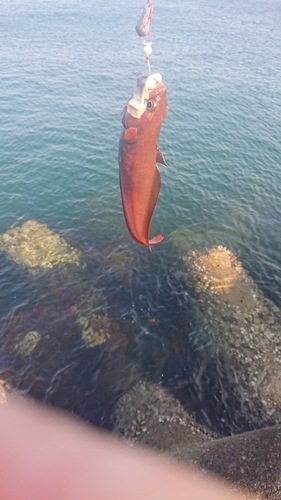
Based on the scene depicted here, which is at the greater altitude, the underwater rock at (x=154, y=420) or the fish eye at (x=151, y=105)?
the fish eye at (x=151, y=105)

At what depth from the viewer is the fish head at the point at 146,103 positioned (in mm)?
4117

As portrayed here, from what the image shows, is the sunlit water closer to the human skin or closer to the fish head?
the human skin

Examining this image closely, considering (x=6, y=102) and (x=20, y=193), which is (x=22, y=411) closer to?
(x=20, y=193)

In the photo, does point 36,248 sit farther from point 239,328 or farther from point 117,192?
point 239,328

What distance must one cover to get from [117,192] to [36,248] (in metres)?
7.02

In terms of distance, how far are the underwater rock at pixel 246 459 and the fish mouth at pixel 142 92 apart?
812 centimetres

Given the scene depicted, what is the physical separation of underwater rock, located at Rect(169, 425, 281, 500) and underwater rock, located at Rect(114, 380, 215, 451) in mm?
727

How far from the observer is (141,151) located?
459cm

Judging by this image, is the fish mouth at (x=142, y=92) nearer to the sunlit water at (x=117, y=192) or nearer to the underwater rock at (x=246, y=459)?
the underwater rock at (x=246, y=459)

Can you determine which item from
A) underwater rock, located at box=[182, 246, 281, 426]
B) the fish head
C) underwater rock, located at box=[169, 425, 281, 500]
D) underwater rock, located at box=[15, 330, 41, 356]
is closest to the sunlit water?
underwater rock, located at box=[15, 330, 41, 356]

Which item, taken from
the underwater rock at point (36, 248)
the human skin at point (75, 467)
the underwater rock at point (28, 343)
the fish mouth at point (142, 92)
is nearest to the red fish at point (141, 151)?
the fish mouth at point (142, 92)

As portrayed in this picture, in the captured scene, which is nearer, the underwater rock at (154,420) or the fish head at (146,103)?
the fish head at (146,103)

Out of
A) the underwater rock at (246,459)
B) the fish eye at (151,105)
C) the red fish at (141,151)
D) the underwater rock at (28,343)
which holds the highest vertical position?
the fish eye at (151,105)

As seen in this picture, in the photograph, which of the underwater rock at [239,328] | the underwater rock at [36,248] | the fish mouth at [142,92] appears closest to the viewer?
the fish mouth at [142,92]
